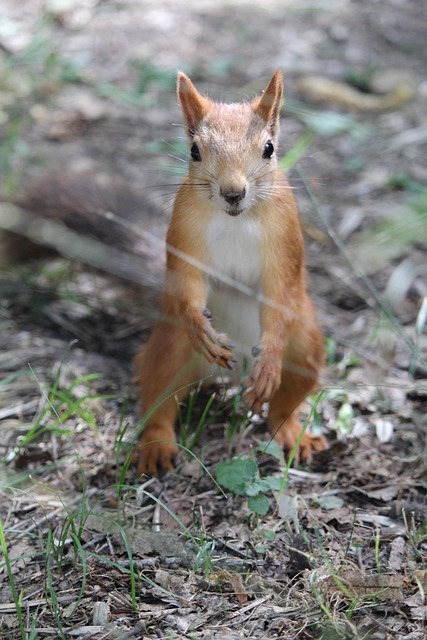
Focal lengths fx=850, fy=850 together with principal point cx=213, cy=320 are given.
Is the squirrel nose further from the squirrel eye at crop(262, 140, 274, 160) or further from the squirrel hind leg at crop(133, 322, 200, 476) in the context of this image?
the squirrel hind leg at crop(133, 322, 200, 476)

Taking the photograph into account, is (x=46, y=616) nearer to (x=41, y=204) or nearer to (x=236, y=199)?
(x=236, y=199)

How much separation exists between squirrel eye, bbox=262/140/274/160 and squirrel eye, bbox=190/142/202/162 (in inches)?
6.2

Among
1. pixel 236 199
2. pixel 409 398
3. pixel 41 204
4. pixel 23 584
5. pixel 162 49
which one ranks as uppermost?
pixel 162 49

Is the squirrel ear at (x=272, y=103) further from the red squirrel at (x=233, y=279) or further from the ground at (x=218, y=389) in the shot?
the ground at (x=218, y=389)

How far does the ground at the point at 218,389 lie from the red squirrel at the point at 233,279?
4.0 inches

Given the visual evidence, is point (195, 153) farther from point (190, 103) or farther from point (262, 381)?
point (262, 381)

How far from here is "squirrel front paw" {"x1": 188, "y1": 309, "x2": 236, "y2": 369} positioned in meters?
2.15

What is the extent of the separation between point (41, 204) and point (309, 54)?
251cm

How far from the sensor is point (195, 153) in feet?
6.84

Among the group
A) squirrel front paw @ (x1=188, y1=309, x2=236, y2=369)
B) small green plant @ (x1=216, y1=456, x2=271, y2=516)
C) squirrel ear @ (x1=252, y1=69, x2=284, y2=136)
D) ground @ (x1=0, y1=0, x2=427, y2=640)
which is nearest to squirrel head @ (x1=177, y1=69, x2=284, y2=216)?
squirrel ear @ (x1=252, y1=69, x2=284, y2=136)

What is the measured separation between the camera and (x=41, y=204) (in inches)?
121

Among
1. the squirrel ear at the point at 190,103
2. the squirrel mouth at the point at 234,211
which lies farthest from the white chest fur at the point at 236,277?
the squirrel ear at the point at 190,103

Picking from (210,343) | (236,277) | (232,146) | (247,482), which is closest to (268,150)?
(232,146)

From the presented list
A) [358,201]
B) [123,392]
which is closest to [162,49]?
[358,201]
